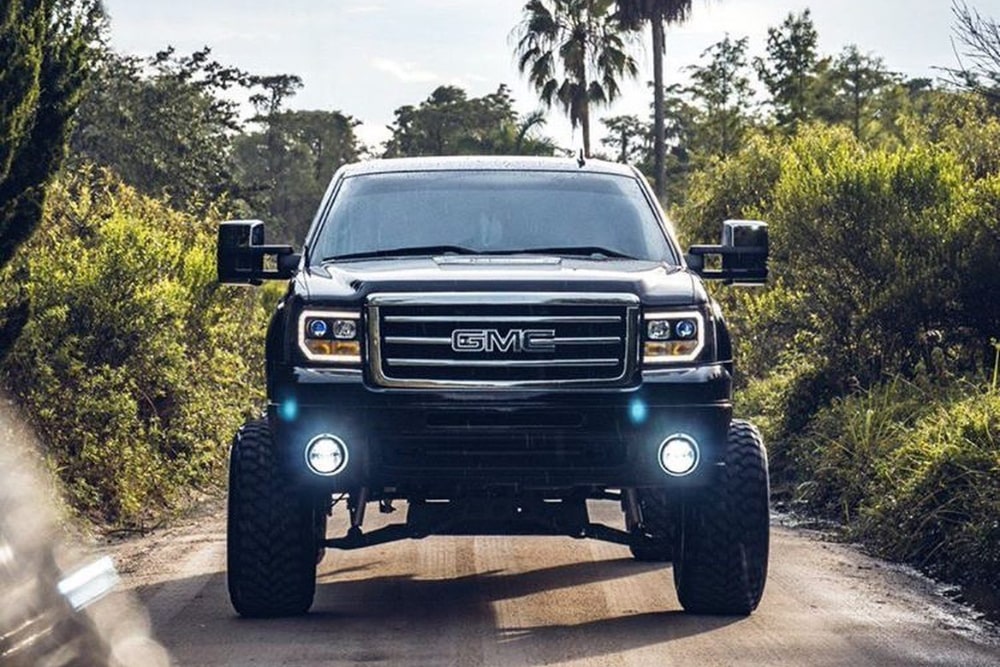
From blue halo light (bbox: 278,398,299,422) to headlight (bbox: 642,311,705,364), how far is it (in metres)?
1.48

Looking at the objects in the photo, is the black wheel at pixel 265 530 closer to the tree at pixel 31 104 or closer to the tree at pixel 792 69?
the tree at pixel 31 104

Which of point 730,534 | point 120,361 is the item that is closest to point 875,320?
point 120,361

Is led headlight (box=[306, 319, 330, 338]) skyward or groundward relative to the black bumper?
skyward

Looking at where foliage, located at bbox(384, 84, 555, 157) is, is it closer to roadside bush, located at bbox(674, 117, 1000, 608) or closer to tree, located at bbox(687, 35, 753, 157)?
tree, located at bbox(687, 35, 753, 157)

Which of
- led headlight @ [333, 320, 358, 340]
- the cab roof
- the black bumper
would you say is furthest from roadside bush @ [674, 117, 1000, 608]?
led headlight @ [333, 320, 358, 340]

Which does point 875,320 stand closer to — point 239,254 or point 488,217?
point 488,217

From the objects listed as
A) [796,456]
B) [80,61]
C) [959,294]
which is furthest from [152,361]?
[959,294]

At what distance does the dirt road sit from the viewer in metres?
8.16

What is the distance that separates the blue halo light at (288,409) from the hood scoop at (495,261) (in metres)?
1.02

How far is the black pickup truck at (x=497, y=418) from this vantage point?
8250mm

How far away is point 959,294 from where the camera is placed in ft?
57.7

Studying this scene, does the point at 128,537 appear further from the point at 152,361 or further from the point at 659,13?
the point at 659,13

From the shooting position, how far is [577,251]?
955cm

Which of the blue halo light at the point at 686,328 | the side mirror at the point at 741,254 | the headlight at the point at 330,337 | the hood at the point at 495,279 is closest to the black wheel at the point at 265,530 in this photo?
the headlight at the point at 330,337
